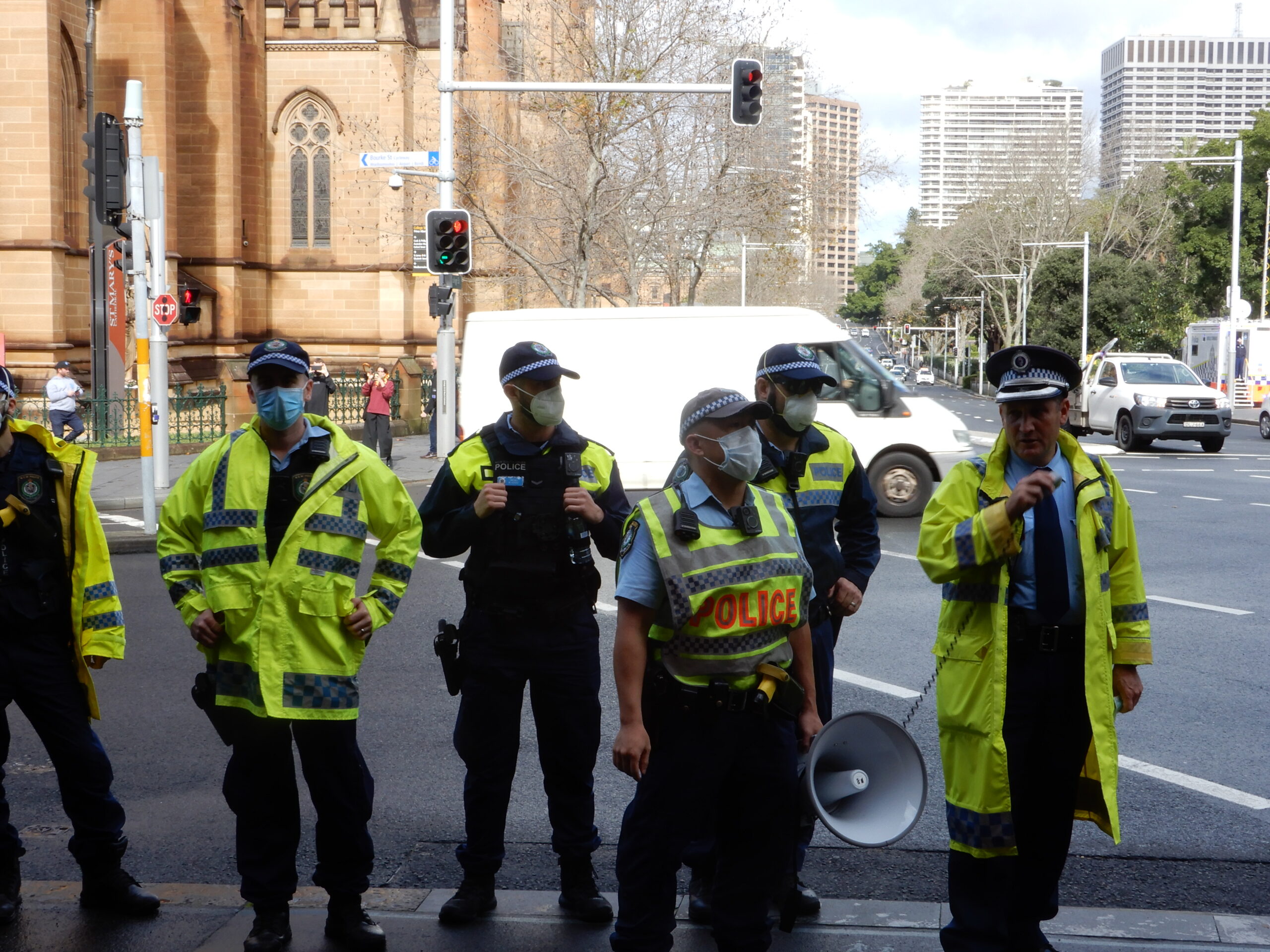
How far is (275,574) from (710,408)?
1.43 metres

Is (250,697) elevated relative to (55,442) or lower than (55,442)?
lower

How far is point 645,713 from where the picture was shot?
12.0ft

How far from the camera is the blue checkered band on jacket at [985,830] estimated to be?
3.67m

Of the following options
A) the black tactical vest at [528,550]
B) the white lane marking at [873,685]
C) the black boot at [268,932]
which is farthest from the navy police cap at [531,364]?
the white lane marking at [873,685]

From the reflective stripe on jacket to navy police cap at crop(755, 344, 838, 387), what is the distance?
2.26 m

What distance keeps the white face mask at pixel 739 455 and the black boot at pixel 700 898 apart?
1.38 meters

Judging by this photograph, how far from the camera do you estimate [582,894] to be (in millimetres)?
4309

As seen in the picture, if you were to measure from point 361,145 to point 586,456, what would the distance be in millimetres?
33303

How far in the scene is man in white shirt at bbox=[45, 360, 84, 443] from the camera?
70.4 feet

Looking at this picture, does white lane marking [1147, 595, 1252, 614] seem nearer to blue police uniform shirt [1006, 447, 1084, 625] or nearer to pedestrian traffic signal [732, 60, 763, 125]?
blue police uniform shirt [1006, 447, 1084, 625]

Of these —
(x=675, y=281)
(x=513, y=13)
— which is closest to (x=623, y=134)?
(x=675, y=281)

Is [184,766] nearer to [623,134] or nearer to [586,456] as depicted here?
[586,456]

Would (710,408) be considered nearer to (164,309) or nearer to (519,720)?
(519,720)

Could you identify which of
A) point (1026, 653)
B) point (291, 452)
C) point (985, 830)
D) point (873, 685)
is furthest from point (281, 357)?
point (873, 685)
